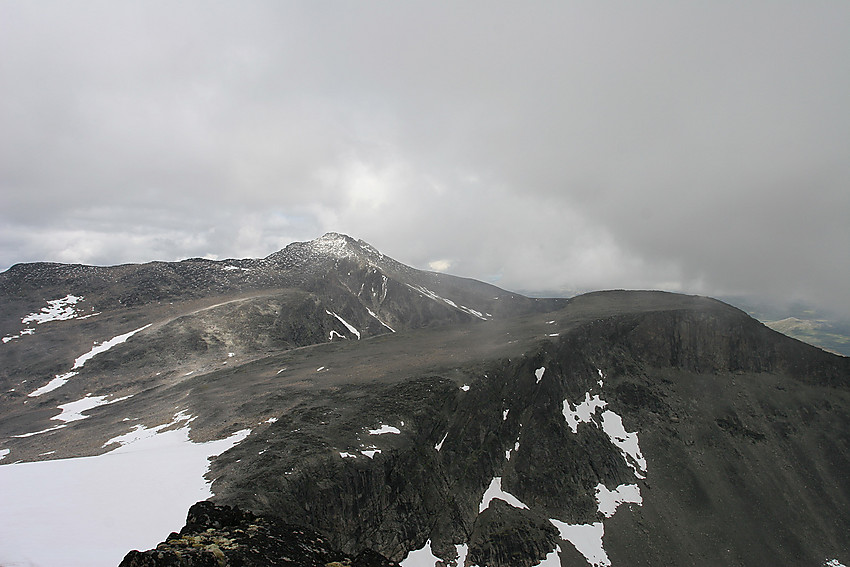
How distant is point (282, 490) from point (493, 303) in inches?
6358

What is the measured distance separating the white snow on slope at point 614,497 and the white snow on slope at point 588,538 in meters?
3.64

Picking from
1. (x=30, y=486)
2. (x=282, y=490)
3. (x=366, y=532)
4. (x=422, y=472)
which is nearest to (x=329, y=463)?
(x=282, y=490)

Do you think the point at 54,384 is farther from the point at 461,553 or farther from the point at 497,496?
the point at 497,496

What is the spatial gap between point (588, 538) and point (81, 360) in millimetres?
107482

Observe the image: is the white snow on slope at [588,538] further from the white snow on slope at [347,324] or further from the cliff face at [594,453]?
the white snow on slope at [347,324]

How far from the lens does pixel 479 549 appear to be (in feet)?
160

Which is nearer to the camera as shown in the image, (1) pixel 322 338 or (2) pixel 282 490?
(2) pixel 282 490

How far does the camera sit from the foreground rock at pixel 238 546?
13495 mm

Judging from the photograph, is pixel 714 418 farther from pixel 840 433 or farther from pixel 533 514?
pixel 533 514

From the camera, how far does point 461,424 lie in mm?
58719

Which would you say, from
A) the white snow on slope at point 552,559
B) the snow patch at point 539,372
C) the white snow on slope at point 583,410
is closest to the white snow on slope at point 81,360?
the white snow on slope at point 552,559

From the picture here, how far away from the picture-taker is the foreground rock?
44.3 feet

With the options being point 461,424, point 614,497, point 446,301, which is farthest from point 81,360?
point 446,301

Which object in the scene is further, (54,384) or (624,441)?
(54,384)
